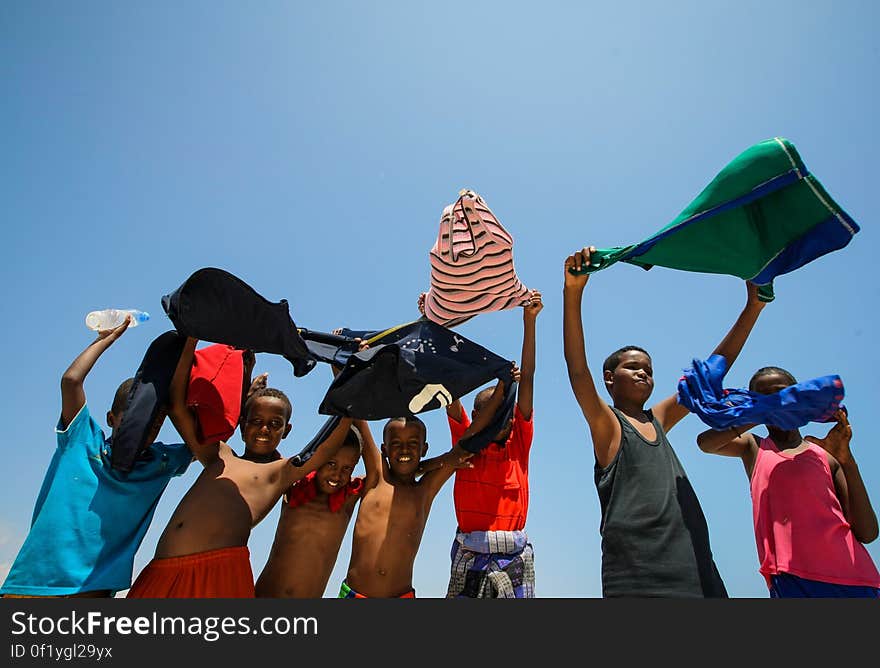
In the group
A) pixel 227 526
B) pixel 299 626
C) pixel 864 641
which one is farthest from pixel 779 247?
pixel 227 526

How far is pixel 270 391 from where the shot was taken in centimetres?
504

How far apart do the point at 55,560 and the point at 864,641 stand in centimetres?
451

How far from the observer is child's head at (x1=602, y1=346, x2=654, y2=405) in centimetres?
418

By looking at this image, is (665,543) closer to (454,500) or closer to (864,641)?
(864,641)

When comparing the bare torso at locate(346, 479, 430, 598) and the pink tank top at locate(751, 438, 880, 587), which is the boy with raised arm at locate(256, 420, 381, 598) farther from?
the pink tank top at locate(751, 438, 880, 587)

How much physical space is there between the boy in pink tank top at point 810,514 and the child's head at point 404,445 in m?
2.30

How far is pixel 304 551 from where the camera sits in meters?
4.64

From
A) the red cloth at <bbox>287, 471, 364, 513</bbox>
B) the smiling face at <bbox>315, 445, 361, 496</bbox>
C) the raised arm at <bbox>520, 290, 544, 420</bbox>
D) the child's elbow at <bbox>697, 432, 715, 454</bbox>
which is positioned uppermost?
the raised arm at <bbox>520, 290, 544, 420</bbox>

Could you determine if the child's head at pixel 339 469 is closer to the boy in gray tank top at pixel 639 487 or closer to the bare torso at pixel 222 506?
the bare torso at pixel 222 506

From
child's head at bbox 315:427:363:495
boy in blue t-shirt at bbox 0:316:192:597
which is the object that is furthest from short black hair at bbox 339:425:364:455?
boy in blue t-shirt at bbox 0:316:192:597

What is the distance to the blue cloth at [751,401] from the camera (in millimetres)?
3801

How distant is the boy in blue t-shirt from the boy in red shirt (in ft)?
7.73

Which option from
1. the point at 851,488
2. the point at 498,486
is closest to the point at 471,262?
the point at 498,486

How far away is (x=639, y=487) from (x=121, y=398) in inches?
157
